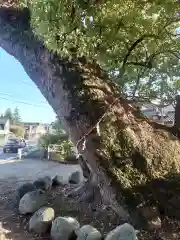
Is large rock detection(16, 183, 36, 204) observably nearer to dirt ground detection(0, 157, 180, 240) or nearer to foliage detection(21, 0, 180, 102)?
dirt ground detection(0, 157, 180, 240)

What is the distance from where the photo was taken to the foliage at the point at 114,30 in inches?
104

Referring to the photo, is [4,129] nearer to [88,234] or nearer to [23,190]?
[23,190]

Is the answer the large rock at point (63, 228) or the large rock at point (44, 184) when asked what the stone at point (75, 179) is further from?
the large rock at point (63, 228)

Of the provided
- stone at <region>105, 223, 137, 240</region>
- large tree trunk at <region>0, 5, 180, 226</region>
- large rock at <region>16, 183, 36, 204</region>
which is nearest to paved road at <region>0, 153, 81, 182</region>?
large rock at <region>16, 183, 36, 204</region>

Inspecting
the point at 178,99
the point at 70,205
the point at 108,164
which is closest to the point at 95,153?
the point at 108,164

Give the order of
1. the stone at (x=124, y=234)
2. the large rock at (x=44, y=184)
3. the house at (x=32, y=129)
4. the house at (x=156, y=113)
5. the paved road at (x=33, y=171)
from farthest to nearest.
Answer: the house at (x=32, y=129) < the paved road at (x=33, y=171) < the house at (x=156, y=113) < the large rock at (x=44, y=184) < the stone at (x=124, y=234)

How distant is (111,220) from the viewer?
12.5 ft

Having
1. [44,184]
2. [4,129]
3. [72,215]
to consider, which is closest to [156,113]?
[44,184]

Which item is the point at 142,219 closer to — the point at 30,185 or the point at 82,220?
the point at 82,220

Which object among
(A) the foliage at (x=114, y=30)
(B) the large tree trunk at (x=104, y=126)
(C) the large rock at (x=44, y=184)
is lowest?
(C) the large rock at (x=44, y=184)

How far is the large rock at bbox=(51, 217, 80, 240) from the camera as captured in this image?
3.56 metres

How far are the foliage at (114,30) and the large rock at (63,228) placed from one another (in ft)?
6.99

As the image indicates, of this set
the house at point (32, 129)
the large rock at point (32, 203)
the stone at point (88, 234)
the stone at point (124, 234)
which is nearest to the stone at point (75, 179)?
the large rock at point (32, 203)

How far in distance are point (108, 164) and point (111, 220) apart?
2.47 ft
